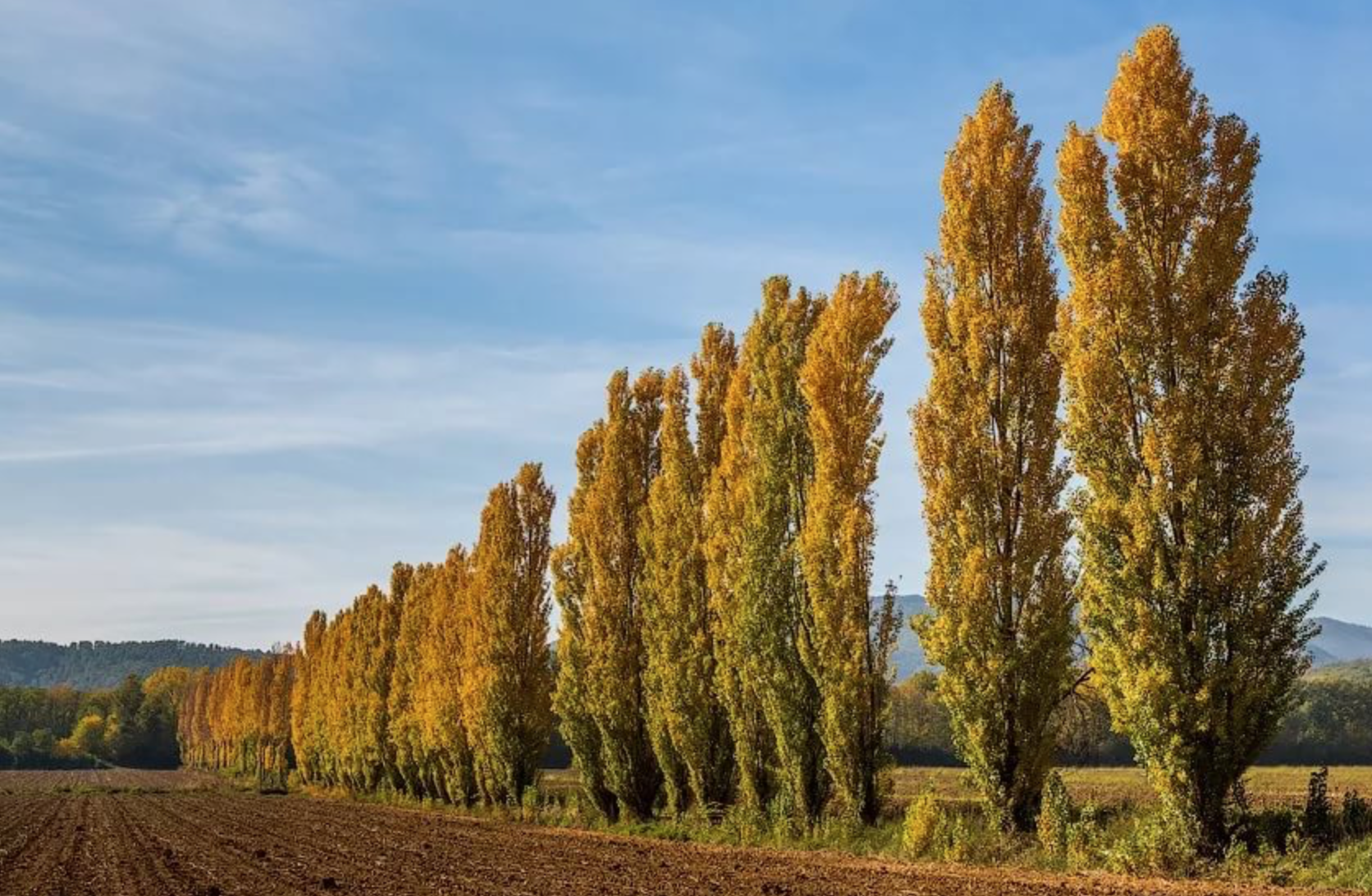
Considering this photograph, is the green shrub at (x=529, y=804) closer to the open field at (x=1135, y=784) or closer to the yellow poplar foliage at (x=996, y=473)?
the open field at (x=1135, y=784)

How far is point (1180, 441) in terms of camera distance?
21.2 meters

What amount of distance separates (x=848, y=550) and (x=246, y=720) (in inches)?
4579

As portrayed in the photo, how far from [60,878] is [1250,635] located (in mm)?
25633

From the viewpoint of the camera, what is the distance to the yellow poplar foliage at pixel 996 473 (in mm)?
23656

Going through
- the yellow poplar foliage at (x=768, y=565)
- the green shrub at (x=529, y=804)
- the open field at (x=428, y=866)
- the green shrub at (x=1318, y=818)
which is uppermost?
the yellow poplar foliage at (x=768, y=565)

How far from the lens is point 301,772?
332ft

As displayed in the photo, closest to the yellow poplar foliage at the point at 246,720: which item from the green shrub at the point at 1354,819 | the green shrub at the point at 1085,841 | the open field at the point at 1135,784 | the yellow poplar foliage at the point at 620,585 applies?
the open field at the point at 1135,784

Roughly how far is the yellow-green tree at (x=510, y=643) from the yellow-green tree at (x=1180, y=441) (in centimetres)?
3304

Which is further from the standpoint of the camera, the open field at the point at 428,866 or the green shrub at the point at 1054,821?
the green shrub at the point at 1054,821

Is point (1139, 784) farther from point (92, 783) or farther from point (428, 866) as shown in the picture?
point (92, 783)

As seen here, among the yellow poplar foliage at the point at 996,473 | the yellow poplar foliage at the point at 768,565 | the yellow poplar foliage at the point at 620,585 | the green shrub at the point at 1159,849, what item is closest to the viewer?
the green shrub at the point at 1159,849

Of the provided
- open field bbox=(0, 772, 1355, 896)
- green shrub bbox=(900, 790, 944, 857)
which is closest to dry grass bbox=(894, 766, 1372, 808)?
green shrub bbox=(900, 790, 944, 857)

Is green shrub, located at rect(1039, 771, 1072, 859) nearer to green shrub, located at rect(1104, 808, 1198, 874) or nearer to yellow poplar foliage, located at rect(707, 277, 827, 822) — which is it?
green shrub, located at rect(1104, 808, 1198, 874)

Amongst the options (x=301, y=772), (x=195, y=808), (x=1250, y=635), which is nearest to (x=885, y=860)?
(x=1250, y=635)
